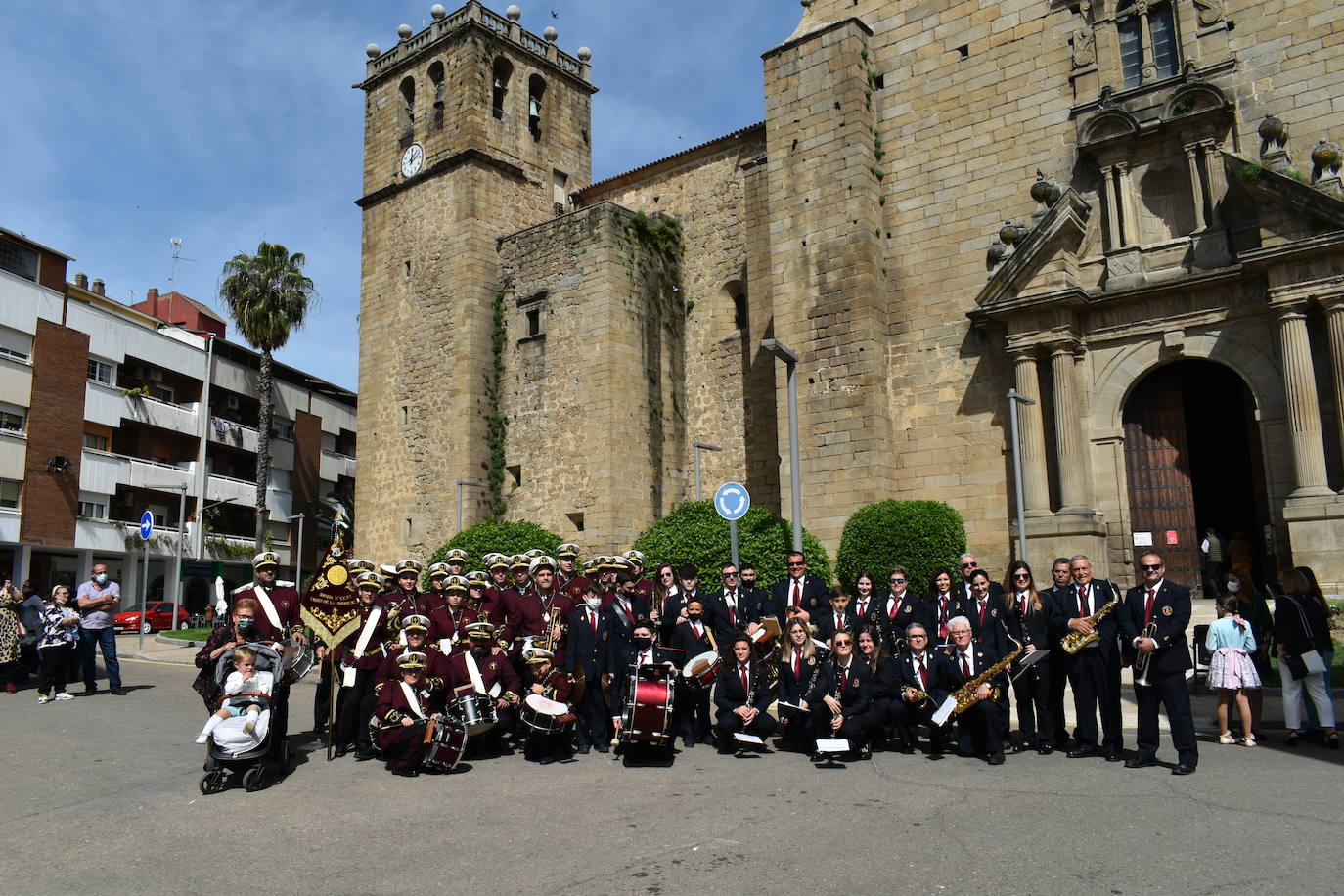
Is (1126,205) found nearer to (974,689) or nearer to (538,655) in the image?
(974,689)

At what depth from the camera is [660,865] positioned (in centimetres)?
533

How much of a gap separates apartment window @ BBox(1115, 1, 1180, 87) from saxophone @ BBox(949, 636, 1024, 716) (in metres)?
12.4

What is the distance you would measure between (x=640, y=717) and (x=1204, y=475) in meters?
13.9

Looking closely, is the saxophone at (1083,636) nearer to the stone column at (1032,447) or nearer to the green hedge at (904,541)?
the green hedge at (904,541)

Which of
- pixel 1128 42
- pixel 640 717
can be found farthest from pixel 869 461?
pixel 640 717

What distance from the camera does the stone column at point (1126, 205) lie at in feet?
54.5

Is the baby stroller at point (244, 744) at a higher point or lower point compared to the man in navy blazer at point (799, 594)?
lower

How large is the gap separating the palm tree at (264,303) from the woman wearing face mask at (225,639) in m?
29.7

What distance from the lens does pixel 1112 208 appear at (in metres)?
16.8

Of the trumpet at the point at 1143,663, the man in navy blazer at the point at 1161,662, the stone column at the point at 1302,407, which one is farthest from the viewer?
the stone column at the point at 1302,407

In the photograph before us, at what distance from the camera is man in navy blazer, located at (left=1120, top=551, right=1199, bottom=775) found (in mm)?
7543

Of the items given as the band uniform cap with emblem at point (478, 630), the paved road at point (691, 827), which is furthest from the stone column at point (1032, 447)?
the band uniform cap with emblem at point (478, 630)

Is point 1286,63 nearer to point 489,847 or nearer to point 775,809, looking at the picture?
point 775,809

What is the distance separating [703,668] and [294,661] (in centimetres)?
363
